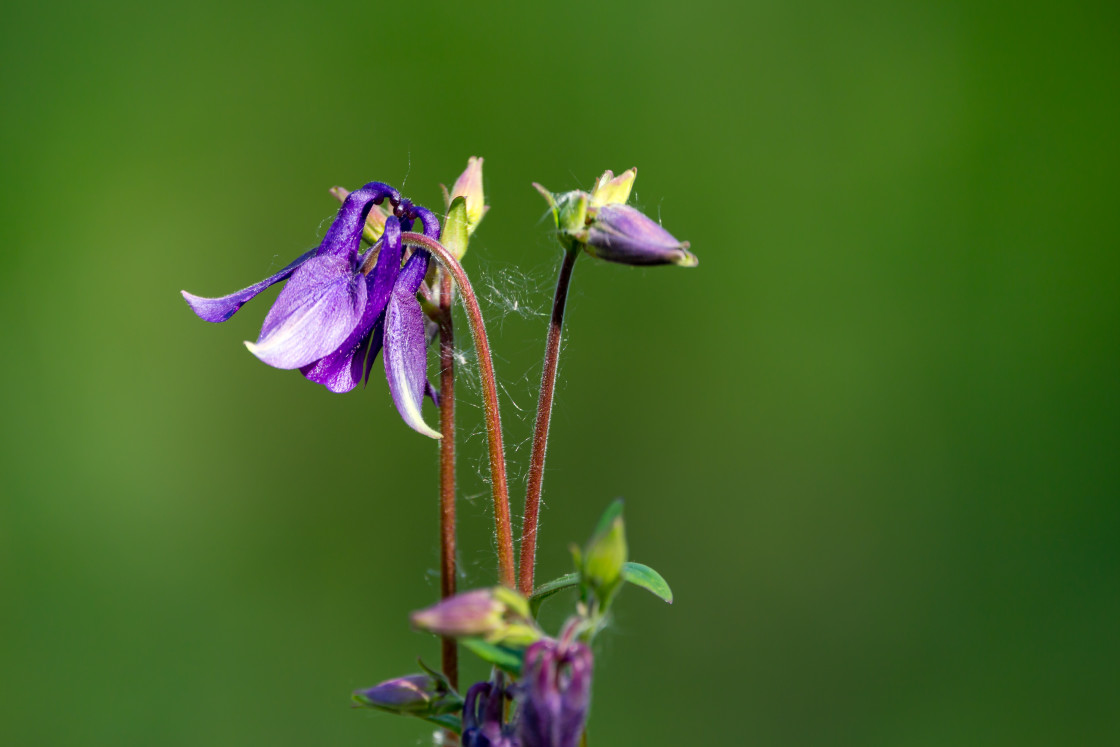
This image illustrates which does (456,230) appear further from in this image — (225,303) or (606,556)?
(606,556)

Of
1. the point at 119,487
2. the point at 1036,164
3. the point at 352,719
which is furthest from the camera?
the point at 1036,164

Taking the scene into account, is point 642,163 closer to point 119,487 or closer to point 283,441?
point 283,441

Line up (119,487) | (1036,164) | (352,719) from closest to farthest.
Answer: (352,719)
(119,487)
(1036,164)

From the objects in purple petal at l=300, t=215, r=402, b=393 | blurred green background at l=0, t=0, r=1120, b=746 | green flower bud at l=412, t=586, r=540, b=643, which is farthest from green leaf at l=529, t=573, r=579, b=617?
blurred green background at l=0, t=0, r=1120, b=746

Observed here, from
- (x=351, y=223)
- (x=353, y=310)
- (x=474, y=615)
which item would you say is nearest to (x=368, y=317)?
(x=353, y=310)

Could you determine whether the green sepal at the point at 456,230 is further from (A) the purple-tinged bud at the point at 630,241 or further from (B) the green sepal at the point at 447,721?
(B) the green sepal at the point at 447,721

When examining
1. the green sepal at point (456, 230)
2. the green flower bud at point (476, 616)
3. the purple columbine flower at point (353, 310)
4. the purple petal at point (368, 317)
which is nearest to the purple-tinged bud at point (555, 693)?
the green flower bud at point (476, 616)

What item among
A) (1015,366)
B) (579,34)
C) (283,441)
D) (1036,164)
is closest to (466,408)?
(283,441)
